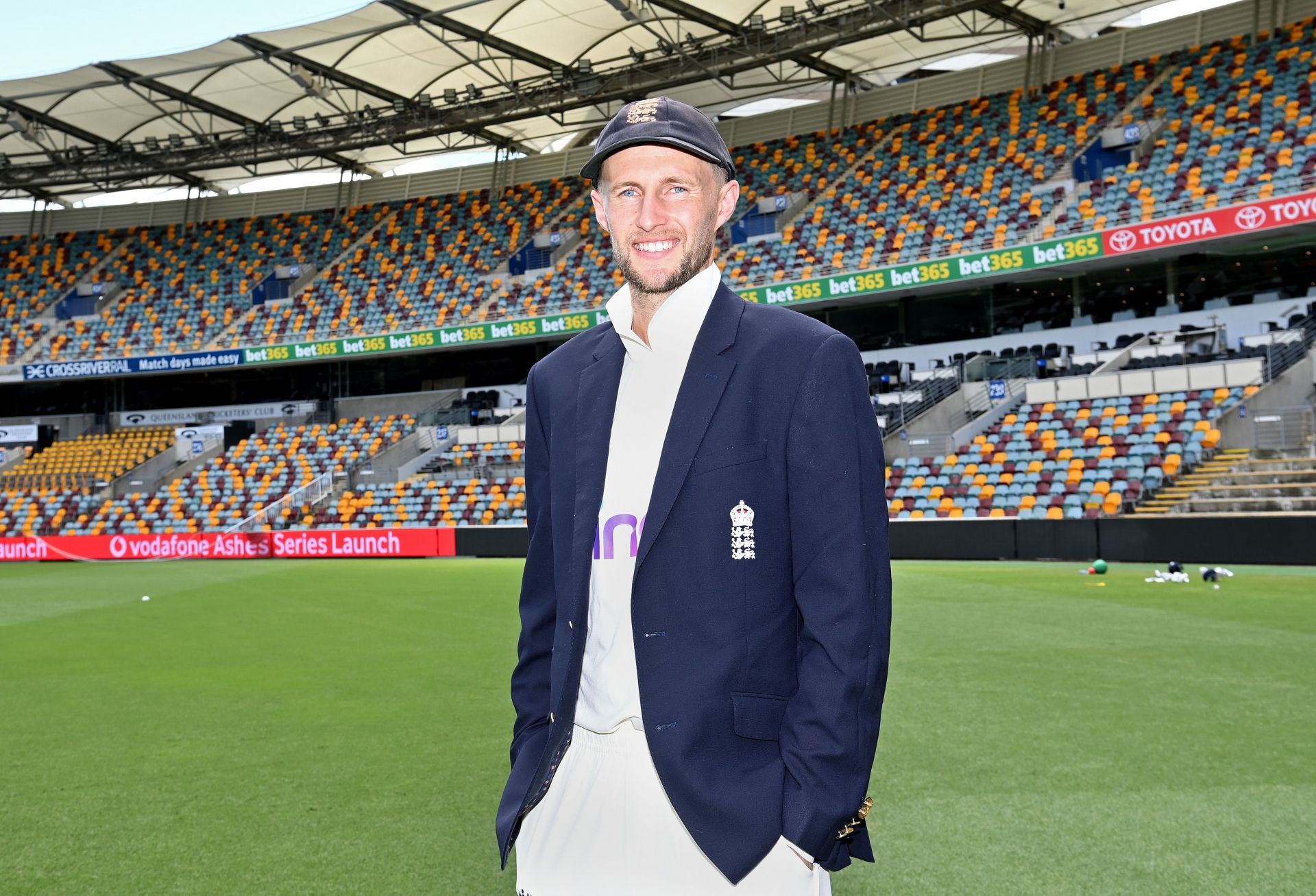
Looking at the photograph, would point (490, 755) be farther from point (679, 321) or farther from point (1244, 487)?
point (1244, 487)

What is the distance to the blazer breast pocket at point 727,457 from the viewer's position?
6.79ft

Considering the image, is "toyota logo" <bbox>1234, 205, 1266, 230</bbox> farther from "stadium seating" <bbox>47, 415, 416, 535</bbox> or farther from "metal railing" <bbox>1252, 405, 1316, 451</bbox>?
"stadium seating" <bbox>47, 415, 416, 535</bbox>

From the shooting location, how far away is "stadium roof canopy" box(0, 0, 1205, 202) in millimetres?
32062

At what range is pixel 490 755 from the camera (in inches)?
271

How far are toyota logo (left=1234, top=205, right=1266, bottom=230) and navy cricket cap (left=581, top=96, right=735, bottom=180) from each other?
2721 centimetres

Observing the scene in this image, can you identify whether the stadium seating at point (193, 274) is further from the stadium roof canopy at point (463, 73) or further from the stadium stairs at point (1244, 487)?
the stadium stairs at point (1244, 487)

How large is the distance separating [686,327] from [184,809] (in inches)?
187

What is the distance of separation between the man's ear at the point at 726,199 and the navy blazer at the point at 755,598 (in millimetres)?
242

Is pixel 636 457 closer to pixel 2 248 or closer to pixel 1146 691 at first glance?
pixel 1146 691

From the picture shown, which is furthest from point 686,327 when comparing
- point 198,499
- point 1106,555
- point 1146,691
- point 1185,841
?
point 198,499

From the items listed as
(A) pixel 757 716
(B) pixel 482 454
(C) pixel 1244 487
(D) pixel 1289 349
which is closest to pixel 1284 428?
(D) pixel 1289 349

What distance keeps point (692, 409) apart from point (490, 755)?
5.24 metres

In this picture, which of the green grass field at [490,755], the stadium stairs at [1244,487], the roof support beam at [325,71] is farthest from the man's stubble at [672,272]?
the roof support beam at [325,71]

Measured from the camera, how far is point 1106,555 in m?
21.6
